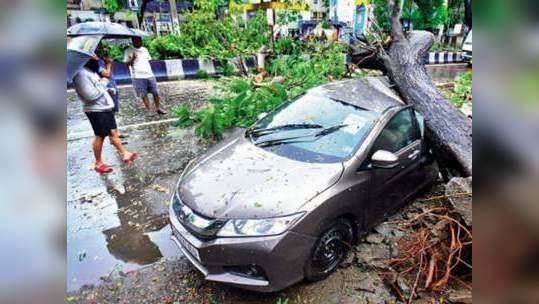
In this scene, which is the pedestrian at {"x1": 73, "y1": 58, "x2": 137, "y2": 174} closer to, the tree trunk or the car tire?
the car tire

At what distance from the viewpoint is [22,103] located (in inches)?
20.5

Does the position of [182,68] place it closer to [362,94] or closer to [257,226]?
[362,94]

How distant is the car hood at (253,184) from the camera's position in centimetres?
256

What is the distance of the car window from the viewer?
327 cm

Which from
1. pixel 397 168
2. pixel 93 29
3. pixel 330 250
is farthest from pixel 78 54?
pixel 397 168

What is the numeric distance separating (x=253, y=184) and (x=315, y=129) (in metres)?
1.04

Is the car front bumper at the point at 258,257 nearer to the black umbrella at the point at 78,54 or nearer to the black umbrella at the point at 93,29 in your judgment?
the black umbrella at the point at 78,54

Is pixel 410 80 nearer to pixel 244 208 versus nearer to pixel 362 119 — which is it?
pixel 362 119

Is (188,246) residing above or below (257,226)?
below

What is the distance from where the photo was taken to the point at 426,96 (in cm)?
470

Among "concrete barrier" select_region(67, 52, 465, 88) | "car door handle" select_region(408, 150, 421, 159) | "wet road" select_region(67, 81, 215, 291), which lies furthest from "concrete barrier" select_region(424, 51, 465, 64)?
"car door handle" select_region(408, 150, 421, 159)

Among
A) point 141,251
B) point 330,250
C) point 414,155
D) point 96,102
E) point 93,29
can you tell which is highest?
point 93,29

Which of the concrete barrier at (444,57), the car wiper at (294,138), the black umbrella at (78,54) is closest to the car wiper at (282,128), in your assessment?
the car wiper at (294,138)

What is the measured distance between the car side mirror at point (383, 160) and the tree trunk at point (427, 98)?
1254 millimetres
